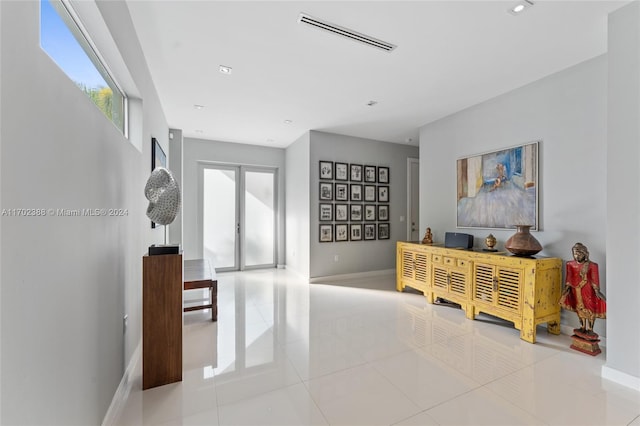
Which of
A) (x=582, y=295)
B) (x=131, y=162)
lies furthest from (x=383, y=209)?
(x=131, y=162)

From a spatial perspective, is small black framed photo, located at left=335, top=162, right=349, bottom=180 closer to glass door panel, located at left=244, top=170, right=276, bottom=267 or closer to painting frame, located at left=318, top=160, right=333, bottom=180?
painting frame, located at left=318, top=160, right=333, bottom=180

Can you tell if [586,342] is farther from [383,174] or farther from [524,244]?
[383,174]

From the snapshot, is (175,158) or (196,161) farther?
(196,161)

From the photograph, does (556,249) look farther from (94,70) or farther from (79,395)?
(94,70)

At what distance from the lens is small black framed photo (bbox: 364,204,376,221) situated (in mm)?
5355

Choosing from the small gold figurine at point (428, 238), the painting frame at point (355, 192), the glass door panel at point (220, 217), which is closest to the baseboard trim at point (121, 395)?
the glass door panel at point (220, 217)

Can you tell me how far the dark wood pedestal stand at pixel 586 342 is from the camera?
7.63 ft

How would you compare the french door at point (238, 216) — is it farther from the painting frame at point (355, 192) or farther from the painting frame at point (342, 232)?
the painting frame at point (355, 192)

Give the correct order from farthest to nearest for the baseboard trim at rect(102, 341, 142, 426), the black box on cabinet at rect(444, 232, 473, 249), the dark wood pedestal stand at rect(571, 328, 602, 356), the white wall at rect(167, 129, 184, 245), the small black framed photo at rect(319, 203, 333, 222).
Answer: the small black framed photo at rect(319, 203, 333, 222) → the white wall at rect(167, 129, 184, 245) → the black box on cabinet at rect(444, 232, 473, 249) → the dark wood pedestal stand at rect(571, 328, 602, 356) → the baseboard trim at rect(102, 341, 142, 426)

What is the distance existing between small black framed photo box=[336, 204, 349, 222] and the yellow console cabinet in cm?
164

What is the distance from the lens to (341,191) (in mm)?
5133

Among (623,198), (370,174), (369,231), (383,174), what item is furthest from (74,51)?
(383,174)

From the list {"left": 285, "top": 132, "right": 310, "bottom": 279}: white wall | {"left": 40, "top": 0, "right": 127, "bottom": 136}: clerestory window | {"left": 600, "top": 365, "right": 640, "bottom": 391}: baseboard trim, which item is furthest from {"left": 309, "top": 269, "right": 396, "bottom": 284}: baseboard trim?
{"left": 40, "top": 0, "right": 127, "bottom": 136}: clerestory window

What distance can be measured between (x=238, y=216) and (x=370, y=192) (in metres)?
2.74
